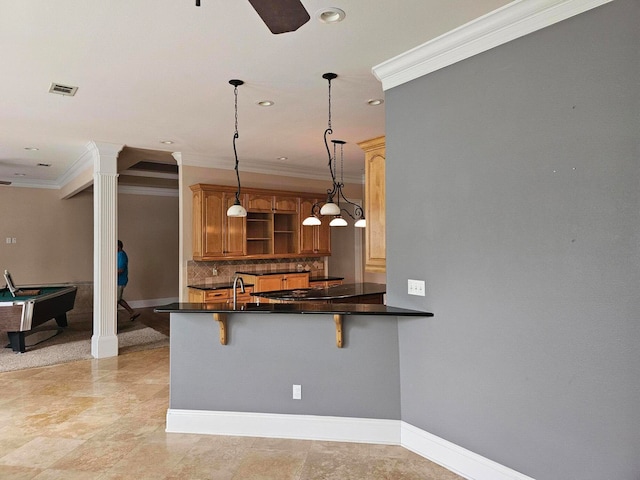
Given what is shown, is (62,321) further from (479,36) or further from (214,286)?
(479,36)

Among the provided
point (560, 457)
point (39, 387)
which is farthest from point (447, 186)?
point (39, 387)

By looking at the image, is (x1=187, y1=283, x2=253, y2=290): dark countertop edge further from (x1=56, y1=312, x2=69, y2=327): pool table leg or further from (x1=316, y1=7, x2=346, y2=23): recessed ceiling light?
(x1=316, y1=7, x2=346, y2=23): recessed ceiling light

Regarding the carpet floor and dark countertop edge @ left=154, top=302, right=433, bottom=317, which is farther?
the carpet floor

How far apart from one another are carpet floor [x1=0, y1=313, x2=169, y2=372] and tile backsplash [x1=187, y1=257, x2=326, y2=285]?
1.07 metres

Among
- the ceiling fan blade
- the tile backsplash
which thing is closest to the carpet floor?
the tile backsplash

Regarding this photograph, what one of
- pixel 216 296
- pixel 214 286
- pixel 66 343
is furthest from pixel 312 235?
pixel 66 343

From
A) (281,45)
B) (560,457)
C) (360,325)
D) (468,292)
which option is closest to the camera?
(560,457)

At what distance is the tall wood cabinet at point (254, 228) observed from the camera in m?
6.54

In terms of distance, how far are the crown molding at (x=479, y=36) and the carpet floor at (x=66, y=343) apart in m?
5.00

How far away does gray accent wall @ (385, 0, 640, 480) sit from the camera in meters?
2.14

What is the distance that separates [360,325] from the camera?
324 cm

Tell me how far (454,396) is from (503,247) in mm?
995

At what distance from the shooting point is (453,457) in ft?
9.28

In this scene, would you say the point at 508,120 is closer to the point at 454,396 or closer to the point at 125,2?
the point at 454,396
